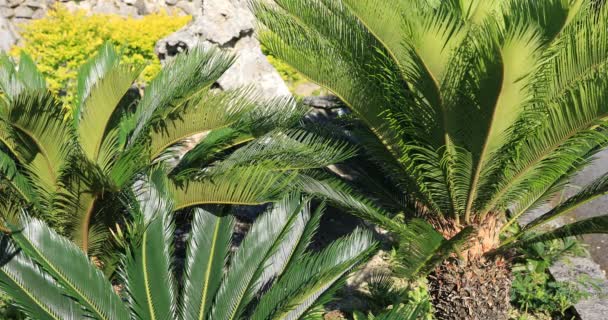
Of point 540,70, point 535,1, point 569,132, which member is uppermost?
point 535,1

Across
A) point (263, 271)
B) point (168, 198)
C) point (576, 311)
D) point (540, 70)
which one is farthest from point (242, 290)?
point (576, 311)

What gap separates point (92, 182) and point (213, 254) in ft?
2.70

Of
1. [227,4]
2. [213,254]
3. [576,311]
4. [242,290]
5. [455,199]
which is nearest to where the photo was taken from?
[242,290]

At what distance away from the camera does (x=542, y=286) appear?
6047mm

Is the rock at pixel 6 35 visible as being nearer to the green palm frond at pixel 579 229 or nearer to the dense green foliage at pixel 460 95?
the dense green foliage at pixel 460 95

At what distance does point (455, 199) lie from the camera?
4.91 m

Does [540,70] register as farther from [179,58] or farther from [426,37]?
[179,58]

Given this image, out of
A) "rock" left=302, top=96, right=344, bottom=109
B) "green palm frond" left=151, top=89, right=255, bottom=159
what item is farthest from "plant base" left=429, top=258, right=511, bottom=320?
"rock" left=302, top=96, right=344, bottom=109

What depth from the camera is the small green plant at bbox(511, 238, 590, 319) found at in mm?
5816

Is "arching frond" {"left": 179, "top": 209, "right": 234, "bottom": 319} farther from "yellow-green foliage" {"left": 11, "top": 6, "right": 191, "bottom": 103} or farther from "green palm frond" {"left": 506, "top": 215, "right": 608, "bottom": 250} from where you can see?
"yellow-green foliage" {"left": 11, "top": 6, "right": 191, "bottom": 103}

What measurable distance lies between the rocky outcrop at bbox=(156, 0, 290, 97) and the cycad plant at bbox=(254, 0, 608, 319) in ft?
5.87

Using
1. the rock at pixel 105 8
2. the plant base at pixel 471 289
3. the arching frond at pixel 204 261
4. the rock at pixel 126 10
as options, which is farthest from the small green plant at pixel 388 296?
the rock at pixel 105 8

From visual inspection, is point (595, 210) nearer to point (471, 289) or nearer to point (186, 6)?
point (471, 289)

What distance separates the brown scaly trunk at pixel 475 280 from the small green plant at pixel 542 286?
0.69 m
